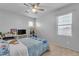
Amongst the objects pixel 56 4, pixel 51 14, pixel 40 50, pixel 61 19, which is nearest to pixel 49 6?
pixel 56 4

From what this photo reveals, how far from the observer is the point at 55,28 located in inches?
65.9

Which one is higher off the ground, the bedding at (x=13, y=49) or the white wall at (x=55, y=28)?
the white wall at (x=55, y=28)

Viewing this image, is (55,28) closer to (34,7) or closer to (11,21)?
(34,7)

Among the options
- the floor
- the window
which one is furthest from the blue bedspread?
the window

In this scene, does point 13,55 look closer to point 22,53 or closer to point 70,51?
point 22,53

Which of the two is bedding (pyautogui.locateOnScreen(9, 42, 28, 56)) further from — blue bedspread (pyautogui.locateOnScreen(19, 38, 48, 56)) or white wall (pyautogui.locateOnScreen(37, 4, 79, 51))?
white wall (pyautogui.locateOnScreen(37, 4, 79, 51))

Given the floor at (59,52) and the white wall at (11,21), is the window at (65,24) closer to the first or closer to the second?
the floor at (59,52)

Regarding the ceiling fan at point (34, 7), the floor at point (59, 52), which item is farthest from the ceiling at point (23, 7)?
the floor at point (59, 52)

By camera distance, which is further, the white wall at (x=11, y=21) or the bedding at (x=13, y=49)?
the white wall at (x=11, y=21)

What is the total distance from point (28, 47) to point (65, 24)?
2.65 feet

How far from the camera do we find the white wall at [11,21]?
153 centimetres

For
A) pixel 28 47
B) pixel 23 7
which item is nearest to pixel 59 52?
pixel 28 47

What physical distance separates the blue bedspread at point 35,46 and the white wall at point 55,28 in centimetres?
15

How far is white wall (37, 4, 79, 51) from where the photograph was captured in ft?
4.95
